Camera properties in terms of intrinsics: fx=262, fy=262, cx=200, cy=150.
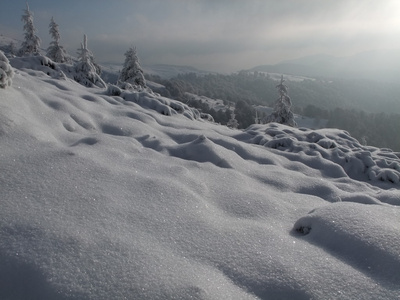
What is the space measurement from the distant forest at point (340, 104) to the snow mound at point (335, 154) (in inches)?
1508

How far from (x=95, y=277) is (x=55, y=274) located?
268mm

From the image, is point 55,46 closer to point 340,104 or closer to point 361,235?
point 361,235

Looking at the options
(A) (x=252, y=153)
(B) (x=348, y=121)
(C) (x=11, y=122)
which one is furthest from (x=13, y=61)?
(B) (x=348, y=121)

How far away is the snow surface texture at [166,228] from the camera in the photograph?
6.20ft

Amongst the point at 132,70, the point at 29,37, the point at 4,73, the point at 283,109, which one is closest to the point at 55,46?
the point at 29,37

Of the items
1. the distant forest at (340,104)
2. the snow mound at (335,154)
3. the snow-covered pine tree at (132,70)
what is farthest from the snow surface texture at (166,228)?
the distant forest at (340,104)

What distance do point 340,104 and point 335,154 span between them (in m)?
165

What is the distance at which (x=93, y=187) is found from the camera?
121 inches

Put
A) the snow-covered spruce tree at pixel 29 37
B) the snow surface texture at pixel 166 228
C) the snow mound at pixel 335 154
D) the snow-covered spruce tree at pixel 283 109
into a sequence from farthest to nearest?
the snow-covered spruce tree at pixel 29 37, the snow-covered spruce tree at pixel 283 109, the snow mound at pixel 335 154, the snow surface texture at pixel 166 228

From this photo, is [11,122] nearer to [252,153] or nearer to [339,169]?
[252,153]

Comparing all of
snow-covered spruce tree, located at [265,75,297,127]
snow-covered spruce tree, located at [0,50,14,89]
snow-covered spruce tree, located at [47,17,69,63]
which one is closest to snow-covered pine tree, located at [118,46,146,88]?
snow-covered spruce tree, located at [47,17,69,63]

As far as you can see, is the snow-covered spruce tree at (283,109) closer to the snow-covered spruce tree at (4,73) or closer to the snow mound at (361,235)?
the snow-covered spruce tree at (4,73)

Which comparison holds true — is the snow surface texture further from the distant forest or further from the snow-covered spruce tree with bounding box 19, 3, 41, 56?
the distant forest

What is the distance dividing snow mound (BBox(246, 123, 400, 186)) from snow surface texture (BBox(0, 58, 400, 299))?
253cm
